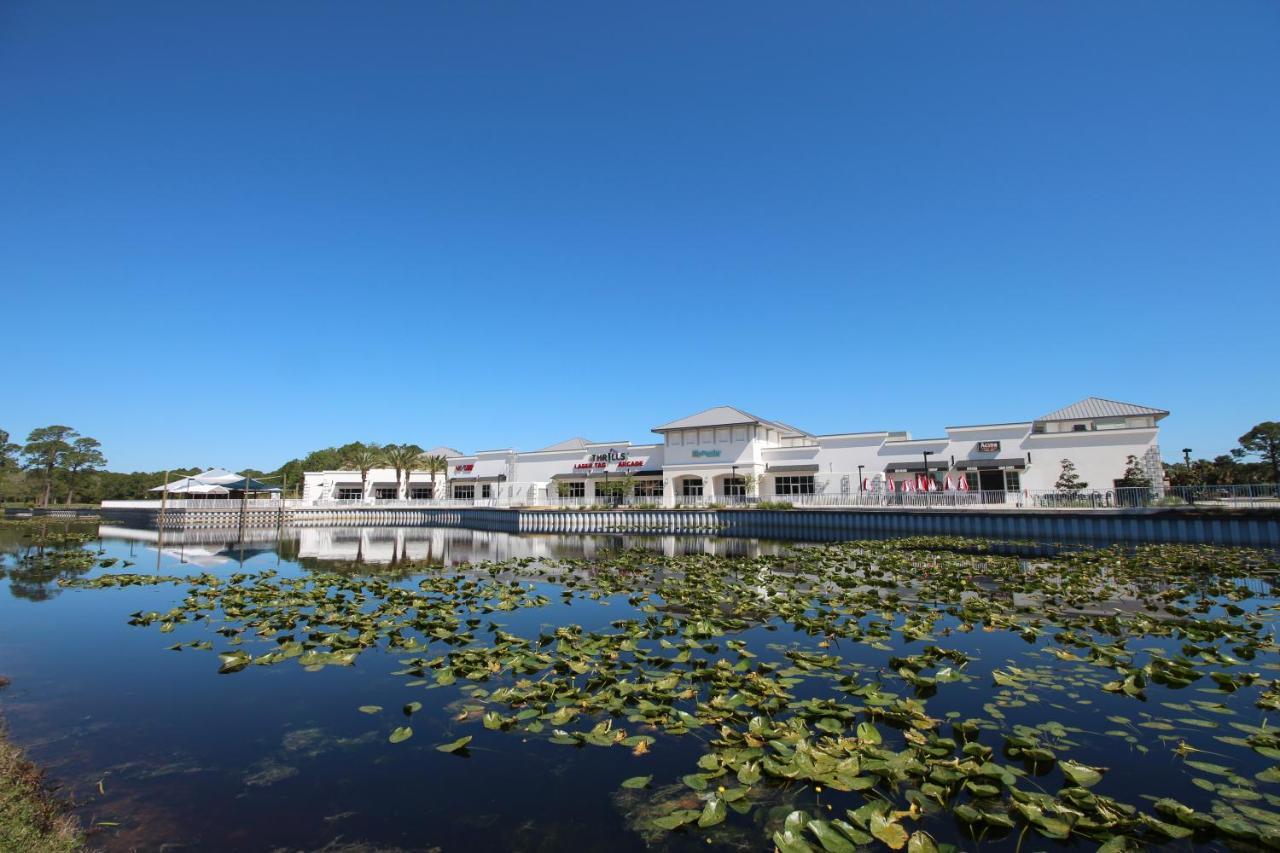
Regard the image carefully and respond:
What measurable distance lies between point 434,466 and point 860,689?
56.5 meters

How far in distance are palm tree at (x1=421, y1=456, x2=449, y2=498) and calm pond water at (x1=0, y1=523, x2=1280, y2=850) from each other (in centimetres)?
4636

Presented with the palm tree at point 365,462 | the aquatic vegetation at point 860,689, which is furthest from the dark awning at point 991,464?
the palm tree at point 365,462

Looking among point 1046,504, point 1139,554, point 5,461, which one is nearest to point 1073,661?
point 1139,554

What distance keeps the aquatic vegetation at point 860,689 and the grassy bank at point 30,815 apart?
7.61 feet

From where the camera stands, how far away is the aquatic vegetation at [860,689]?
4266 millimetres

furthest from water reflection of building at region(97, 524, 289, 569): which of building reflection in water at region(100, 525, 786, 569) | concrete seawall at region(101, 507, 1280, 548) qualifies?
concrete seawall at region(101, 507, 1280, 548)

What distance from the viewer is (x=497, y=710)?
6.51 metres

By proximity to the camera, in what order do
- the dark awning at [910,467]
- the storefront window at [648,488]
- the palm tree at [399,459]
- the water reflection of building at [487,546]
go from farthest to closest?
the palm tree at [399,459] → the storefront window at [648,488] → the dark awning at [910,467] → the water reflection of building at [487,546]

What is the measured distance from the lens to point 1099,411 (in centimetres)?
3747

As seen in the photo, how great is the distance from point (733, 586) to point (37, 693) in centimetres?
1166

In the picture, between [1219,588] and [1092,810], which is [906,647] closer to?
[1092,810]

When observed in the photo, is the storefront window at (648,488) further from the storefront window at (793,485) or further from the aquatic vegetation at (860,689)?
the aquatic vegetation at (860,689)

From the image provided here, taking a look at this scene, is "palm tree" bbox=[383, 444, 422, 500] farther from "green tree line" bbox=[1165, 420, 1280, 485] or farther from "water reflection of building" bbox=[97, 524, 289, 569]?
"green tree line" bbox=[1165, 420, 1280, 485]

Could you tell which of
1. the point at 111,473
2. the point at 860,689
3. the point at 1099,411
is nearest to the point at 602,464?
the point at 1099,411
